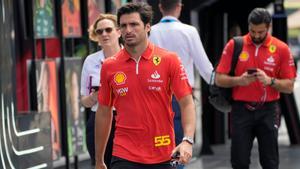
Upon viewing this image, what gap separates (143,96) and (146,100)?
31 millimetres

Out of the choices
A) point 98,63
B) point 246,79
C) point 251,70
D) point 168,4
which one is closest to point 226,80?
point 246,79

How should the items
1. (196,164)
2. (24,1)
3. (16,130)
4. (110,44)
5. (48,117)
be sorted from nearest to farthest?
(110,44) < (16,130) < (48,117) < (24,1) < (196,164)

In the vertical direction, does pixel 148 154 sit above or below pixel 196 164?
above

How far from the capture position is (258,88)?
817cm

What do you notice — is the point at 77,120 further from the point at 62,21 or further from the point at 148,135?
the point at 148,135

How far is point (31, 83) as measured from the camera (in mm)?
9977

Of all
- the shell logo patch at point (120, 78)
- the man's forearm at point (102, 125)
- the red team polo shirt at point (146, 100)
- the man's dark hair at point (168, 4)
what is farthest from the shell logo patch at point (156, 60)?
the man's dark hair at point (168, 4)

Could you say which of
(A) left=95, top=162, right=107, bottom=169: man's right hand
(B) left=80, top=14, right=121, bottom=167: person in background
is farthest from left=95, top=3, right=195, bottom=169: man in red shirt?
(B) left=80, top=14, right=121, bottom=167: person in background

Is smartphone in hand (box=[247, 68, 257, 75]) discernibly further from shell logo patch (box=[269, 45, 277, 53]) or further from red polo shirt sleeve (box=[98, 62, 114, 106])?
red polo shirt sleeve (box=[98, 62, 114, 106])

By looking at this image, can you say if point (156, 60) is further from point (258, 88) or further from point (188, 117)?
point (258, 88)

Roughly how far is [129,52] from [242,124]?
2633 mm

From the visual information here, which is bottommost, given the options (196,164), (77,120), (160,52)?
(196,164)

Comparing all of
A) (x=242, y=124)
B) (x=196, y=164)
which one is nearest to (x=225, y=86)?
(x=242, y=124)

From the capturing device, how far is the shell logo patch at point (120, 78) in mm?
5691
